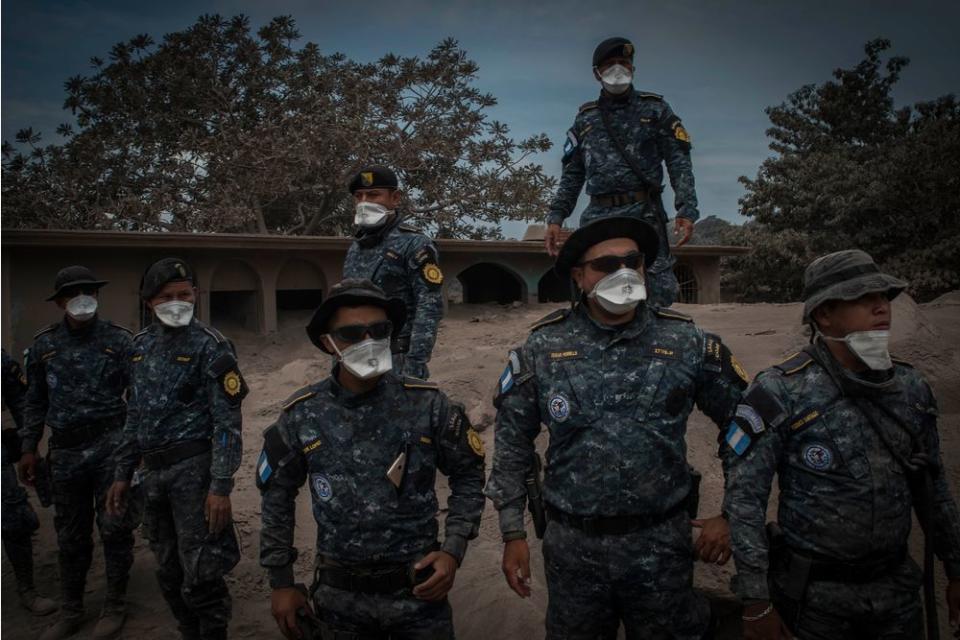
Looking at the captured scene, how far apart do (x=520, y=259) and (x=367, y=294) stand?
13479 millimetres

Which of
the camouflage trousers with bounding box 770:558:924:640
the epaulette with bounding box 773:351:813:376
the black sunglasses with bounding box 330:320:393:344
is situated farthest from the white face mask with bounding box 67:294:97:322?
the camouflage trousers with bounding box 770:558:924:640

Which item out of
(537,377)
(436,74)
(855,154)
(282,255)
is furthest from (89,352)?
(855,154)

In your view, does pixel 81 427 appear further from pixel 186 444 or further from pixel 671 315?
pixel 671 315

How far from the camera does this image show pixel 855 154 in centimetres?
2041

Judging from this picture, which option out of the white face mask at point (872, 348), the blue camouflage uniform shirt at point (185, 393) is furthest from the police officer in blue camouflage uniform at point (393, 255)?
the white face mask at point (872, 348)

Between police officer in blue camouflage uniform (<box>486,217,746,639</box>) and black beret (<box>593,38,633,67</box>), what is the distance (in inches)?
77.2

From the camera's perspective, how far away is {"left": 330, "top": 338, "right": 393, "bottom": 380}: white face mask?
308 cm

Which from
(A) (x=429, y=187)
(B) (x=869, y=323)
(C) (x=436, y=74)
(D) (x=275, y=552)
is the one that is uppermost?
(C) (x=436, y=74)

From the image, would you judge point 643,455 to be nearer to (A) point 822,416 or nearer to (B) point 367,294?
(A) point 822,416

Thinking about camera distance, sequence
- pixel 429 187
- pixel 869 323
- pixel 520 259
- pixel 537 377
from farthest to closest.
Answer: pixel 429 187 < pixel 520 259 < pixel 537 377 < pixel 869 323

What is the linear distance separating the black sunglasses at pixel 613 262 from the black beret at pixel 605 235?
121 millimetres

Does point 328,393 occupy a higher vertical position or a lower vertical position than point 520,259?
lower

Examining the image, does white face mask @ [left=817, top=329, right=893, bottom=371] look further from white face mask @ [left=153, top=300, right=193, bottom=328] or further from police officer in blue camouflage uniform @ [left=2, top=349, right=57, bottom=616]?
police officer in blue camouflage uniform @ [left=2, top=349, right=57, bottom=616]

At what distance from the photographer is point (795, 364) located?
2918 millimetres
